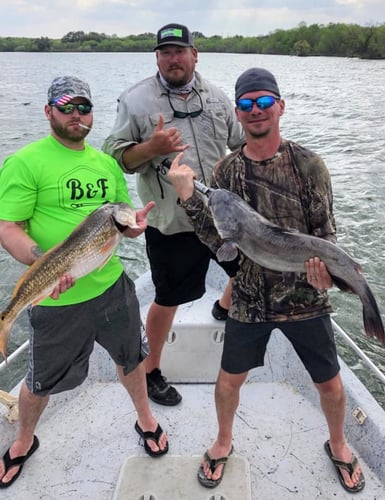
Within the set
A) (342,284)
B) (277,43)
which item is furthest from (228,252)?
(277,43)

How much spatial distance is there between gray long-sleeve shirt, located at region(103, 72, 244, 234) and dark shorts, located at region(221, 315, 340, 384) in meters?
0.97

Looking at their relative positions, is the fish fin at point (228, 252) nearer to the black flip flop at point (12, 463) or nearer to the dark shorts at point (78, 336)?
the dark shorts at point (78, 336)

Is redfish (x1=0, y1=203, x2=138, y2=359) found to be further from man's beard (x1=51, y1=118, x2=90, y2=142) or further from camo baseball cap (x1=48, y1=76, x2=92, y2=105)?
camo baseball cap (x1=48, y1=76, x2=92, y2=105)

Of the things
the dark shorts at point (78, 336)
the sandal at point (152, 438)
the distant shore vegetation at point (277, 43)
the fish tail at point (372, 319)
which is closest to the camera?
the fish tail at point (372, 319)

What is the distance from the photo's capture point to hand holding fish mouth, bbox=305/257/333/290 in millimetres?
2271

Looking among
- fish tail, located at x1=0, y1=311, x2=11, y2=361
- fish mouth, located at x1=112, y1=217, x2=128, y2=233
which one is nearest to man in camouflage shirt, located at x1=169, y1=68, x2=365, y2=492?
fish mouth, located at x1=112, y1=217, x2=128, y2=233

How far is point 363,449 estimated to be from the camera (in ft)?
10.2

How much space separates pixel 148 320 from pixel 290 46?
310ft

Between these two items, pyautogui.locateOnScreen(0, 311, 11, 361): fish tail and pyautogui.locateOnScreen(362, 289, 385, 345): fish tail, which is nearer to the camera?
pyautogui.locateOnScreen(362, 289, 385, 345): fish tail

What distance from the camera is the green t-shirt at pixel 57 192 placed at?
241 centimetres

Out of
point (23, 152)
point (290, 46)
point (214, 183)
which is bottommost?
point (290, 46)

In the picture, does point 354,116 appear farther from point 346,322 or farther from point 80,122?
point 80,122

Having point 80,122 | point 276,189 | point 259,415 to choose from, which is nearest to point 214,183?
point 276,189

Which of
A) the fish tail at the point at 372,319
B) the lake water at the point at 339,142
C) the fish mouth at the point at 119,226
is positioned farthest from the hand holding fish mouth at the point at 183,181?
the lake water at the point at 339,142
